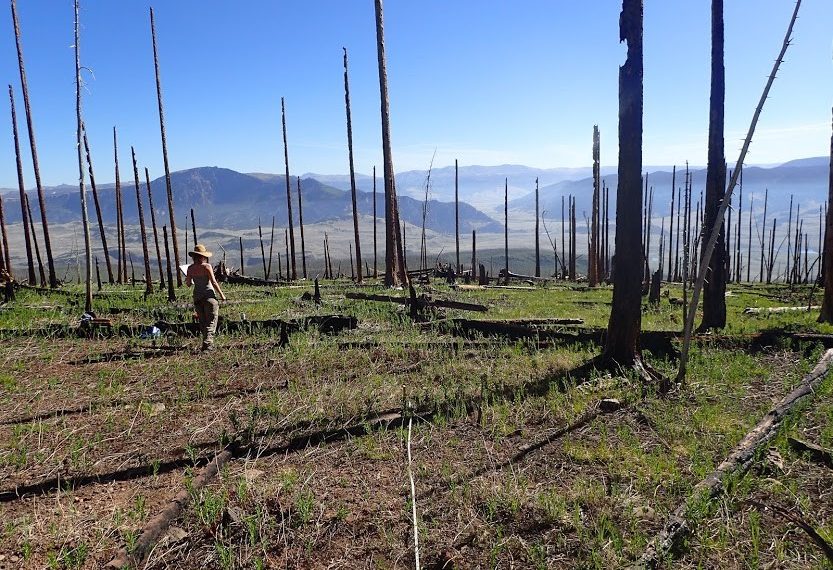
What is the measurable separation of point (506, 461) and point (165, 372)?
18.9ft

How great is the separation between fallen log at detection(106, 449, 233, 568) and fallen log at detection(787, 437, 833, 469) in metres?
5.12

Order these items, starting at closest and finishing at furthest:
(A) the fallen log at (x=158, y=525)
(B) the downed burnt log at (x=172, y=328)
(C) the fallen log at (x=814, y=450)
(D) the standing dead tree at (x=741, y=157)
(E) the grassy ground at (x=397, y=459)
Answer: (A) the fallen log at (x=158, y=525) → (E) the grassy ground at (x=397, y=459) → (C) the fallen log at (x=814, y=450) → (D) the standing dead tree at (x=741, y=157) → (B) the downed burnt log at (x=172, y=328)

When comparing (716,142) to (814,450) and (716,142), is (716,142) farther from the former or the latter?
(814,450)

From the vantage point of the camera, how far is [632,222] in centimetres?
713

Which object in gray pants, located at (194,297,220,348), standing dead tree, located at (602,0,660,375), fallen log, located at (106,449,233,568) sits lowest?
fallen log, located at (106,449,233,568)

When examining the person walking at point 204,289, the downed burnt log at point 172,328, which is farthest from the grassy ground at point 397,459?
the downed burnt log at point 172,328

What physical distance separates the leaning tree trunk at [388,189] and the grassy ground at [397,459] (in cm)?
1185

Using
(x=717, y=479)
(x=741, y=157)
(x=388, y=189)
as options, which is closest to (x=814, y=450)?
(x=717, y=479)

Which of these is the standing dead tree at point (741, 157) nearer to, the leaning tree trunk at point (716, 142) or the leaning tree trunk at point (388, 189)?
the leaning tree trunk at point (716, 142)

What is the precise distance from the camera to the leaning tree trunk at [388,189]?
20.2 m

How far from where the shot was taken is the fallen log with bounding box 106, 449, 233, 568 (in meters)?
3.38

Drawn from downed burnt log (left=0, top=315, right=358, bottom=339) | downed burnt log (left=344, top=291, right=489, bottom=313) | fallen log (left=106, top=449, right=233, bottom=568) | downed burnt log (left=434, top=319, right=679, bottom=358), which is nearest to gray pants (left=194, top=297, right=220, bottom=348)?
downed burnt log (left=0, top=315, right=358, bottom=339)

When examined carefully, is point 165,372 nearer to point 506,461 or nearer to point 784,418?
point 506,461

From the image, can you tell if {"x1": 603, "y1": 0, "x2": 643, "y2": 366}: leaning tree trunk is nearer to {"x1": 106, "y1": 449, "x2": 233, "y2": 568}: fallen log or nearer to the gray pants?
{"x1": 106, "y1": 449, "x2": 233, "y2": 568}: fallen log
